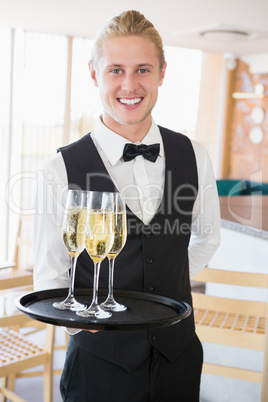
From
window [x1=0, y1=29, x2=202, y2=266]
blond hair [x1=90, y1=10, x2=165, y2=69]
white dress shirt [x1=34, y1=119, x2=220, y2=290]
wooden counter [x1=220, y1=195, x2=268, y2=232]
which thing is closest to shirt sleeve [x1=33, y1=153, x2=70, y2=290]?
white dress shirt [x1=34, y1=119, x2=220, y2=290]

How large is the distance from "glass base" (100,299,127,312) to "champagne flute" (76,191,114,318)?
0.04m

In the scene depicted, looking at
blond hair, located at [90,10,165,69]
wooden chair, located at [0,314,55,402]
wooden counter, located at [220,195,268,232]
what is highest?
blond hair, located at [90,10,165,69]

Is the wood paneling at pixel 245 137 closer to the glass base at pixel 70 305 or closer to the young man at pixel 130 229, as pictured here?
the young man at pixel 130 229

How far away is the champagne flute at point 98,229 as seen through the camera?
1.21 meters

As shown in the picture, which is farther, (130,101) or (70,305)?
(130,101)

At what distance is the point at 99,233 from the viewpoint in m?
1.21

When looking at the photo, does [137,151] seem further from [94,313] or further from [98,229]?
[94,313]

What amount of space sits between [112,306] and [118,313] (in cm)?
4

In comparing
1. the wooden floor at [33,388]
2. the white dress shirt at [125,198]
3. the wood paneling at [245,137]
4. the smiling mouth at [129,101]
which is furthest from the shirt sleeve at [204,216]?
the wood paneling at [245,137]

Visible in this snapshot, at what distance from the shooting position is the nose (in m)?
1.52

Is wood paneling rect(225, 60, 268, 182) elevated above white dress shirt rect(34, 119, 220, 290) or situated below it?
above

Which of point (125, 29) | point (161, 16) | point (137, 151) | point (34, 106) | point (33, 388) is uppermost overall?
point (161, 16)

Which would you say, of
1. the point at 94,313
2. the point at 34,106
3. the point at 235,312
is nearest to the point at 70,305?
the point at 94,313

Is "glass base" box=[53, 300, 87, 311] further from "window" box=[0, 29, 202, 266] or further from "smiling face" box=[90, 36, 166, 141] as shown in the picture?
"window" box=[0, 29, 202, 266]
